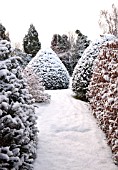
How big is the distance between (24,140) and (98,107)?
3.36 metres

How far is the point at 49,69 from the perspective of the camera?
12609mm

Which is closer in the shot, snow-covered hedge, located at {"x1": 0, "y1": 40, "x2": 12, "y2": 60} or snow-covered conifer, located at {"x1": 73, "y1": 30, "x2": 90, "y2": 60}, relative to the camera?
snow-covered hedge, located at {"x1": 0, "y1": 40, "x2": 12, "y2": 60}

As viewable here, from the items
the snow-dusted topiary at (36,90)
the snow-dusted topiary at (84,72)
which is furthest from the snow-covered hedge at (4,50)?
the snow-dusted topiary at (84,72)

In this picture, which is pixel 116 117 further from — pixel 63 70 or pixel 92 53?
pixel 63 70

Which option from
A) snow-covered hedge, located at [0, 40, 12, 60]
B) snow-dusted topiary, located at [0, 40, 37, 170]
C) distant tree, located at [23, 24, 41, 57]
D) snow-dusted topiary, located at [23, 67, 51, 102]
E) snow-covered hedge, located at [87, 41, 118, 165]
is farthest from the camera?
distant tree, located at [23, 24, 41, 57]

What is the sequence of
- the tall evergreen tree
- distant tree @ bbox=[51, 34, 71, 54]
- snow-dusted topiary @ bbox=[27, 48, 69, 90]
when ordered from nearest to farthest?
snow-dusted topiary @ bbox=[27, 48, 69, 90]
the tall evergreen tree
distant tree @ bbox=[51, 34, 71, 54]

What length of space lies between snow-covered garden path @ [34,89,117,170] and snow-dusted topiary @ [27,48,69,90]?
13.0 ft

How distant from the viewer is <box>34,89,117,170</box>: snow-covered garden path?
4.96 metres

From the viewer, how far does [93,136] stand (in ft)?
20.9

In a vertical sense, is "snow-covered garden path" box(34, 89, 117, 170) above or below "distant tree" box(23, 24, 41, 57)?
below

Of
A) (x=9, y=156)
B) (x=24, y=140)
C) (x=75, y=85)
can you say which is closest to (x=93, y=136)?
(x=24, y=140)

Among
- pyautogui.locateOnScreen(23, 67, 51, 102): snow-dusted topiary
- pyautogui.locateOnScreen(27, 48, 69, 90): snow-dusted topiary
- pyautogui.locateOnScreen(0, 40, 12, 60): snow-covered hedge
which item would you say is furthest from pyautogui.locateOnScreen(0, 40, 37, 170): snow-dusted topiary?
pyautogui.locateOnScreen(27, 48, 69, 90): snow-dusted topiary

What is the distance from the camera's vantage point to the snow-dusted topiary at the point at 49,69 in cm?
1256

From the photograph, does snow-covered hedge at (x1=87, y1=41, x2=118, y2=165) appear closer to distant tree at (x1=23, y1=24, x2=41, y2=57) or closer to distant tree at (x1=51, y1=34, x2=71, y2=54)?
distant tree at (x1=23, y1=24, x2=41, y2=57)
